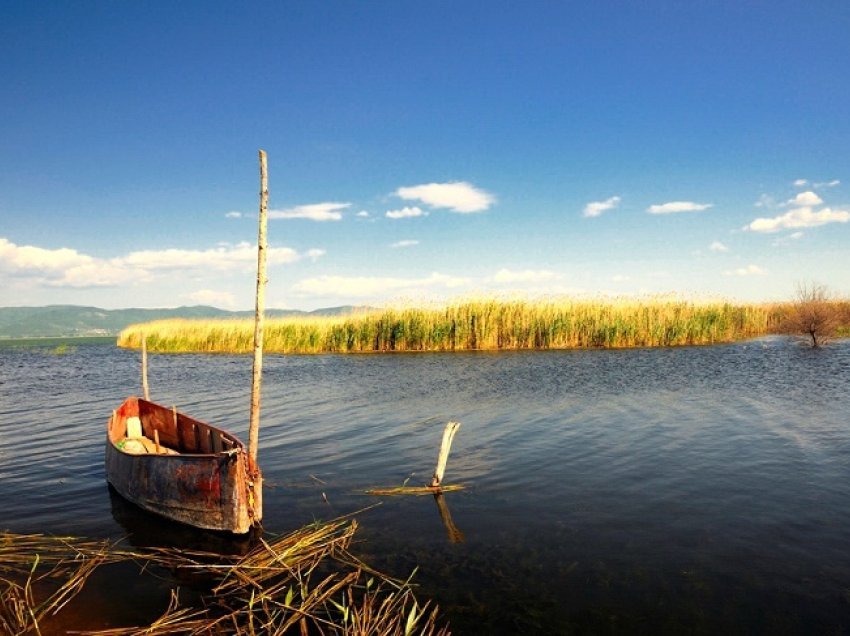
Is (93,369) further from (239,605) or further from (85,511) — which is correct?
(239,605)

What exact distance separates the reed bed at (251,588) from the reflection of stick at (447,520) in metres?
1.31

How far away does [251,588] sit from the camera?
6000 millimetres

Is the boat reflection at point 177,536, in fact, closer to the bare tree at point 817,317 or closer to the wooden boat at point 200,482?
the wooden boat at point 200,482

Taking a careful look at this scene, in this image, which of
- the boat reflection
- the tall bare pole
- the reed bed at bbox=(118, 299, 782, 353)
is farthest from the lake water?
the reed bed at bbox=(118, 299, 782, 353)

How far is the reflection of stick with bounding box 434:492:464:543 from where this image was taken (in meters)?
7.29

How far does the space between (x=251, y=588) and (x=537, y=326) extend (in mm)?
27286

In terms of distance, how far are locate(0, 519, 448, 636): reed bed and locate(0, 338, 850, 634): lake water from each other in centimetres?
37

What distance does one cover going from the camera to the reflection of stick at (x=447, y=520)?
7.29 metres

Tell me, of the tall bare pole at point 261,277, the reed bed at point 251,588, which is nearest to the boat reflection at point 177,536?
the reed bed at point 251,588

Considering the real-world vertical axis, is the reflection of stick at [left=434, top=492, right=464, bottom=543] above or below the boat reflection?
above

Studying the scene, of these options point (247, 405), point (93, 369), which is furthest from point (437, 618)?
point (93, 369)

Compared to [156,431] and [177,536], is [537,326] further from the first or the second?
[177,536]

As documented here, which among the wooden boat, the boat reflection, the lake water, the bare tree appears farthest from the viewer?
the bare tree

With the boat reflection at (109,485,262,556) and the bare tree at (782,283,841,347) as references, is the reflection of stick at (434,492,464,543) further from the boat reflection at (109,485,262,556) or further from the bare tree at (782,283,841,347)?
the bare tree at (782,283,841,347)
